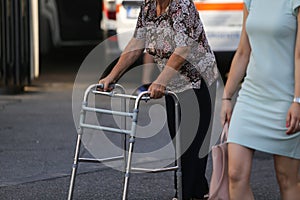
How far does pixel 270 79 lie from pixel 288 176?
0.54 m

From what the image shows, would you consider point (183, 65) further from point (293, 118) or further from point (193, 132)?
point (293, 118)

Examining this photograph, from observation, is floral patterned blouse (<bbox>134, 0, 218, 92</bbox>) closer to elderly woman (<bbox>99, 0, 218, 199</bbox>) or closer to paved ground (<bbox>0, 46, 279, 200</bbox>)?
elderly woman (<bbox>99, 0, 218, 199</bbox>)

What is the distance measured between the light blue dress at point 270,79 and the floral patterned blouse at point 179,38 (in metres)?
1.02

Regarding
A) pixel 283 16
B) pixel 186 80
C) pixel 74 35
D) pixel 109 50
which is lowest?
pixel 74 35

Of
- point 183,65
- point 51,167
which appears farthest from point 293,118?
point 51,167

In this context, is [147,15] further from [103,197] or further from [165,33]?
[103,197]

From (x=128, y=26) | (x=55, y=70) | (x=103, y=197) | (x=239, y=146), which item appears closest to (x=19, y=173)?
(x=103, y=197)

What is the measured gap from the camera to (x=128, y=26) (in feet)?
41.3

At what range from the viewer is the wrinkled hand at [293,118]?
435 cm

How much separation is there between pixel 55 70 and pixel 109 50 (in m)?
3.44

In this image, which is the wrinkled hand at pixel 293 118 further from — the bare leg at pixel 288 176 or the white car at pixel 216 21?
the white car at pixel 216 21

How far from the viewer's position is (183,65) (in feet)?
18.7

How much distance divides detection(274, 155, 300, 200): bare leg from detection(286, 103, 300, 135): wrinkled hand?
199 mm

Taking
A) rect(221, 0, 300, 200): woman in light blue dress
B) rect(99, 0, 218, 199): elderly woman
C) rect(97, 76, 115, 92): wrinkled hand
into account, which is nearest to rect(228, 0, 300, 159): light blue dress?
rect(221, 0, 300, 200): woman in light blue dress
